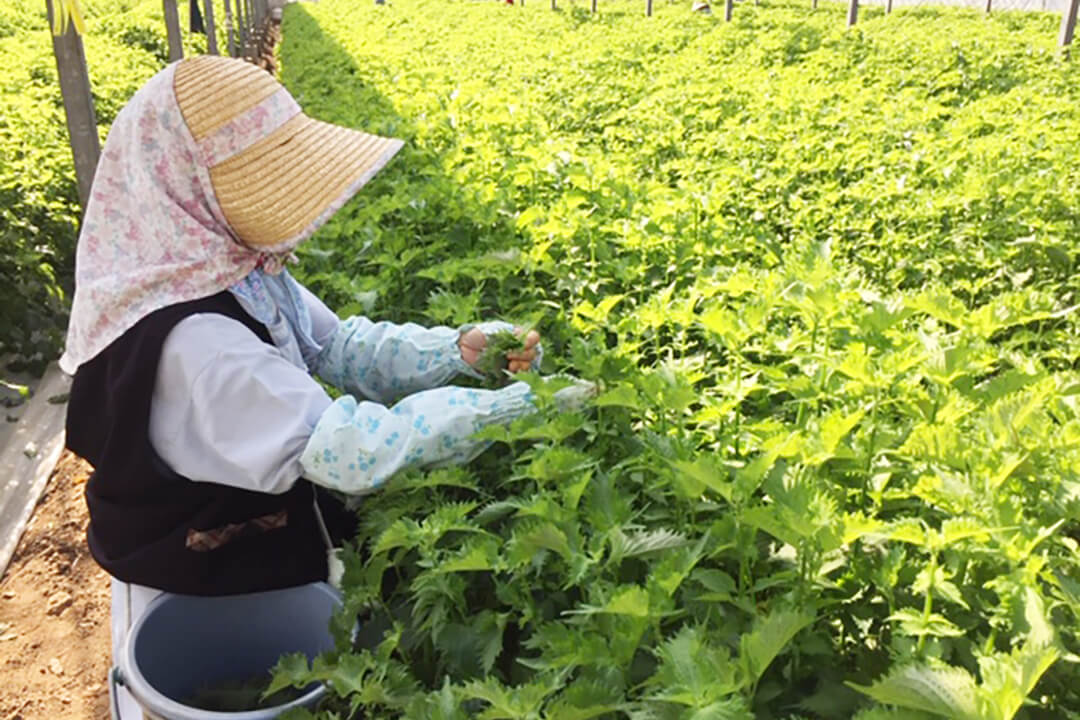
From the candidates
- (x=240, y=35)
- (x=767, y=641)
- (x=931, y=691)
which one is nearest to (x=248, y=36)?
(x=240, y=35)

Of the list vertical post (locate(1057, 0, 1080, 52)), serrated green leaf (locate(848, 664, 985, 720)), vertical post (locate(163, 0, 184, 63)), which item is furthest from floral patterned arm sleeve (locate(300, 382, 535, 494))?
vertical post (locate(1057, 0, 1080, 52))

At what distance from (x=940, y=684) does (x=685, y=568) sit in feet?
1.48

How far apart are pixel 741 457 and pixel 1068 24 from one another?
11.9 m

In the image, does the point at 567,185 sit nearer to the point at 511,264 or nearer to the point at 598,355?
the point at 511,264

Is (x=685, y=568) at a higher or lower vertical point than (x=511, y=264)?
higher

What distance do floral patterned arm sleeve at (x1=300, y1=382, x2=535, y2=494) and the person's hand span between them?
0.31 metres

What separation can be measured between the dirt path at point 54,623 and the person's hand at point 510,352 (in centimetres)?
173

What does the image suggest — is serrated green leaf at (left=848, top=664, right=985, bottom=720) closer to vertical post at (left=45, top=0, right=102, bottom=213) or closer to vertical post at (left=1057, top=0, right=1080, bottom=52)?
vertical post at (left=45, top=0, right=102, bottom=213)

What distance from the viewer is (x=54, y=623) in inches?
140

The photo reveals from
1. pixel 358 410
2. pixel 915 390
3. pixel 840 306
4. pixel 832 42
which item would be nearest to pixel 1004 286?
pixel 840 306

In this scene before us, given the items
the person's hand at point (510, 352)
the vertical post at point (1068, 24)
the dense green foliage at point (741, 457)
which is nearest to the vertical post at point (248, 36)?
the vertical post at point (1068, 24)

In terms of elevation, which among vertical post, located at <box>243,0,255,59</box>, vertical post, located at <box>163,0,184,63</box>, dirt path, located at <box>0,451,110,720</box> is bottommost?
vertical post, located at <box>243,0,255,59</box>

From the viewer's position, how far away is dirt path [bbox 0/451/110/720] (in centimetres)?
322

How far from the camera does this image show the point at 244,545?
226 cm
